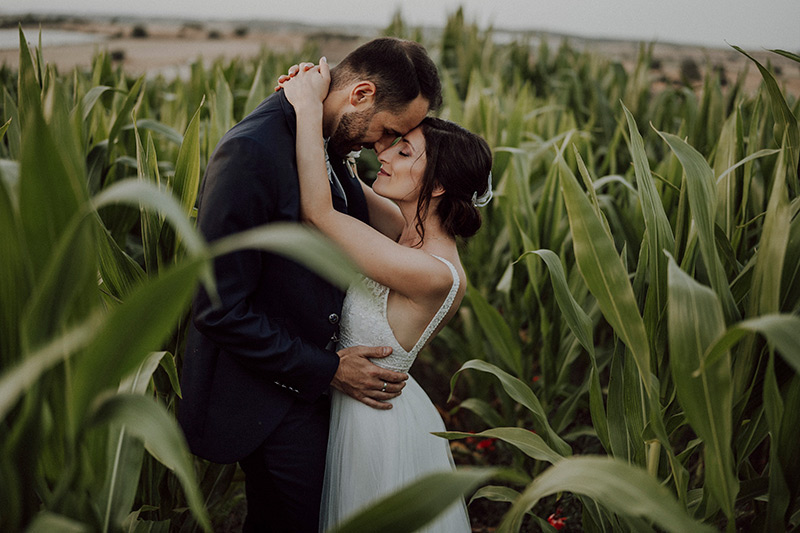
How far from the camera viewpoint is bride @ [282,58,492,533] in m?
1.23

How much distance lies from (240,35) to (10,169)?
9.01 metres

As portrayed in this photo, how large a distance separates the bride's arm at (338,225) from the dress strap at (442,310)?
2 cm

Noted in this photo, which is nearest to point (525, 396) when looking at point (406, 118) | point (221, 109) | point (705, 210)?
point (705, 210)

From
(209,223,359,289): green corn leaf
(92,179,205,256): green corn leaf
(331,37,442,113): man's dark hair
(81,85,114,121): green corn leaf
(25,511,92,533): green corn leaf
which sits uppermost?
(331,37,442,113): man's dark hair

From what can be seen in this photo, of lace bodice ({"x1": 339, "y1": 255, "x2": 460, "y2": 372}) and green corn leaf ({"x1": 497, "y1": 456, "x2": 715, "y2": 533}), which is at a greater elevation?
green corn leaf ({"x1": 497, "y1": 456, "x2": 715, "y2": 533})

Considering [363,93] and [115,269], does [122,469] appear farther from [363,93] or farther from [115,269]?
[363,93]

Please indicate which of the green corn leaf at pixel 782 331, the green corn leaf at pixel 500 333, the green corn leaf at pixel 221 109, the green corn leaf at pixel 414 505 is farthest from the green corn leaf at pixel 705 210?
the green corn leaf at pixel 221 109

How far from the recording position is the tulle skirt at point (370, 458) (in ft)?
4.10

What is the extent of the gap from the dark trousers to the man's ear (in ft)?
2.07

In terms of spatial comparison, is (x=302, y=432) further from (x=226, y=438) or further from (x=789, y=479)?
(x=789, y=479)

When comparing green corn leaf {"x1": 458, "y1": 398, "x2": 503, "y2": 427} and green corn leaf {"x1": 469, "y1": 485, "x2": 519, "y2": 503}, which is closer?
green corn leaf {"x1": 469, "y1": 485, "x2": 519, "y2": 503}

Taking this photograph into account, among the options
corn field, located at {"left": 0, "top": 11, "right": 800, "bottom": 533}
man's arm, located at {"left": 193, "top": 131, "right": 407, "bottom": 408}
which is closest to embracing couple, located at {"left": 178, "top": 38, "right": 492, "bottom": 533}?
man's arm, located at {"left": 193, "top": 131, "right": 407, "bottom": 408}

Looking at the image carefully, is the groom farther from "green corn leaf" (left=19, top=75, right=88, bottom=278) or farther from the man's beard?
"green corn leaf" (left=19, top=75, right=88, bottom=278)

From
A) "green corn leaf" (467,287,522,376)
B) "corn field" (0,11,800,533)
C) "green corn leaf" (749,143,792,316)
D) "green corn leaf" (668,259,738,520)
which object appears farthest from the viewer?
"green corn leaf" (467,287,522,376)
